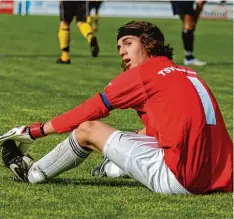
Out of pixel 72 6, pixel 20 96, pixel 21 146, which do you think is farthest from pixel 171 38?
pixel 21 146

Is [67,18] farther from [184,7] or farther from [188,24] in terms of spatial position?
[188,24]

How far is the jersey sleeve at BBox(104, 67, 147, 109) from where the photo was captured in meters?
5.62

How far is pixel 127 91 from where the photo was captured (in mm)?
5633

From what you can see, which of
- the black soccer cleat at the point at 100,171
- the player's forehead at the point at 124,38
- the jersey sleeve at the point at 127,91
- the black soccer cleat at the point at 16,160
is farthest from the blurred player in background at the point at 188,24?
the jersey sleeve at the point at 127,91

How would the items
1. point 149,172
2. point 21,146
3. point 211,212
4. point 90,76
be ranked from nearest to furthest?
point 211,212 < point 149,172 < point 21,146 < point 90,76

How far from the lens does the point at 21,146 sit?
20.1 ft

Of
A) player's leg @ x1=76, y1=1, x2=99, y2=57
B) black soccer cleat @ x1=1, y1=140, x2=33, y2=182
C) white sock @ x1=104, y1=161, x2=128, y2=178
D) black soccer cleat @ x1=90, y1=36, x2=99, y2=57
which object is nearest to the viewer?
black soccer cleat @ x1=1, y1=140, x2=33, y2=182

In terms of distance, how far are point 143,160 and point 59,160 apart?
1.82 ft

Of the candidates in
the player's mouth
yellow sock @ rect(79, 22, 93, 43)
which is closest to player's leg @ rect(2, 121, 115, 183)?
the player's mouth

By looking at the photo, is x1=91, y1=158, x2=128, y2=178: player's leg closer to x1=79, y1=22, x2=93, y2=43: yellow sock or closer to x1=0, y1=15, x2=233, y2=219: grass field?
x1=0, y1=15, x2=233, y2=219: grass field

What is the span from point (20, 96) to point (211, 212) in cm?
595

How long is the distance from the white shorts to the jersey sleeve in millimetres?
205

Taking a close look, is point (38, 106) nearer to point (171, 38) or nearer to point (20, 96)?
point (20, 96)

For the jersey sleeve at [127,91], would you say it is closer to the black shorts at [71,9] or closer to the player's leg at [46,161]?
the player's leg at [46,161]
